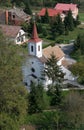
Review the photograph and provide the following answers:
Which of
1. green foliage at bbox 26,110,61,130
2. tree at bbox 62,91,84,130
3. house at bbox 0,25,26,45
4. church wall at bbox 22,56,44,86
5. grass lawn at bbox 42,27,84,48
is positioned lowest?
green foliage at bbox 26,110,61,130

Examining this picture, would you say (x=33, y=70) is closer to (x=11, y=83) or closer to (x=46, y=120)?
(x=46, y=120)

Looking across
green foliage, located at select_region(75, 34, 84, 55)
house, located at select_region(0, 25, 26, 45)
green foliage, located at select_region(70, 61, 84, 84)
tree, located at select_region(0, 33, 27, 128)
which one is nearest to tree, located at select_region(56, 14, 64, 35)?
house, located at select_region(0, 25, 26, 45)

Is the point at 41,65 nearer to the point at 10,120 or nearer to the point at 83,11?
the point at 10,120

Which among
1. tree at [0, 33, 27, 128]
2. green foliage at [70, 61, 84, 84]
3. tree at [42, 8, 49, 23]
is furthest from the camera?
tree at [42, 8, 49, 23]

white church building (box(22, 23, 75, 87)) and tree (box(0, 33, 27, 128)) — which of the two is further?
white church building (box(22, 23, 75, 87))

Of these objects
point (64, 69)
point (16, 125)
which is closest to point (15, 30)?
point (64, 69)

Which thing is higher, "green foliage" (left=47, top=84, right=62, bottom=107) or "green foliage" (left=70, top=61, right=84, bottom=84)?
"green foliage" (left=70, top=61, right=84, bottom=84)

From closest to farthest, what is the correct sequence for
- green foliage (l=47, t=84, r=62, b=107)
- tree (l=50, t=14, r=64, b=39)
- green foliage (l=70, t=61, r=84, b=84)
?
green foliage (l=47, t=84, r=62, b=107)
green foliage (l=70, t=61, r=84, b=84)
tree (l=50, t=14, r=64, b=39)

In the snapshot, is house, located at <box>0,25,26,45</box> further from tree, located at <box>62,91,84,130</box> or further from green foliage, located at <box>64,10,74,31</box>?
tree, located at <box>62,91,84,130</box>

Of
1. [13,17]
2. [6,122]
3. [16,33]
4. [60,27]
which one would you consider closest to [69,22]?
[60,27]
